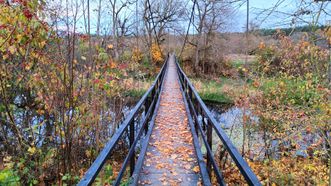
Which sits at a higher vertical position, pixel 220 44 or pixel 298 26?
pixel 220 44

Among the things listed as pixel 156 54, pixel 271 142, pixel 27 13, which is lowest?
pixel 271 142

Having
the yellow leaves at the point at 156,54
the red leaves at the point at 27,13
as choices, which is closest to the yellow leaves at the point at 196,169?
the red leaves at the point at 27,13

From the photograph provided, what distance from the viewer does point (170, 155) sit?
15.7 feet

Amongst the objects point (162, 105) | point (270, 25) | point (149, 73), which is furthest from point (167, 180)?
point (149, 73)

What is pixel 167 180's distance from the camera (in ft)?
12.6

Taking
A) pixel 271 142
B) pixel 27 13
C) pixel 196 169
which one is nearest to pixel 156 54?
pixel 271 142

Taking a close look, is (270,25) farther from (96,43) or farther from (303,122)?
(303,122)

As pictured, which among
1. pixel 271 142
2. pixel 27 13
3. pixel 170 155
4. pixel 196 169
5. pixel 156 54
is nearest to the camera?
pixel 196 169

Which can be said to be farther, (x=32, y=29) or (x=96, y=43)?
(x=96, y=43)

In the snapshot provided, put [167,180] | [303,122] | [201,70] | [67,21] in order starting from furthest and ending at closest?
[201,70] < [303,122] < [67,21] < [167,180]

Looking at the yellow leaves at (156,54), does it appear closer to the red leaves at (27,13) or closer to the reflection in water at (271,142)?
the reflection in water at (271,142)

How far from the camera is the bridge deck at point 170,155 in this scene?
153 inches

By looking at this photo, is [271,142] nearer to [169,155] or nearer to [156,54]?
[169,155]

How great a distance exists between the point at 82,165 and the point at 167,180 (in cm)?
398
